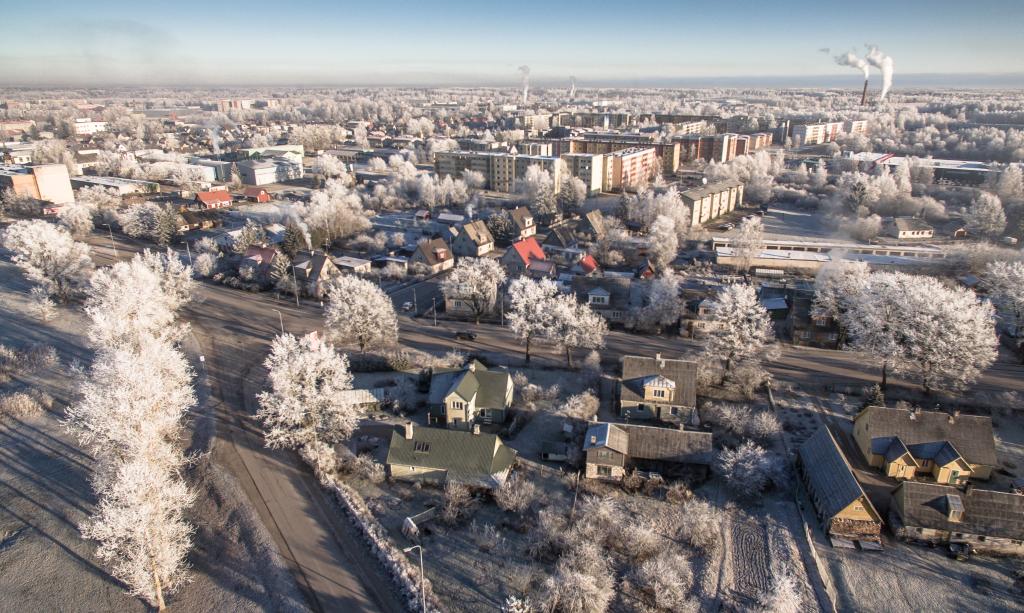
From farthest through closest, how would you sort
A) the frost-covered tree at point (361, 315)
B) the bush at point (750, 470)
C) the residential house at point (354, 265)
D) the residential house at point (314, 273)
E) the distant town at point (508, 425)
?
the residential house at point (354, 265) → the residential house at point (314, 273) → the frost-covered tree at point (361, 315) → the bush at point (750, 470) → the distant town at point (508, 425)

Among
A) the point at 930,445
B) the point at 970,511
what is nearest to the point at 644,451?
the point at 970,511

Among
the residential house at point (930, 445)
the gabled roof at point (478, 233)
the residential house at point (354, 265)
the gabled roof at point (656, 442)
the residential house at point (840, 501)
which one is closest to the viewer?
the residential house at point (840, 501)

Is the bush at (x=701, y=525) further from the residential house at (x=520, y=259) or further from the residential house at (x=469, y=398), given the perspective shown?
the residential house at (x=520, y=259)

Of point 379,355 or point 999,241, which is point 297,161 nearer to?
point 379,355

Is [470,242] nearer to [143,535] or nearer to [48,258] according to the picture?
[48,258]

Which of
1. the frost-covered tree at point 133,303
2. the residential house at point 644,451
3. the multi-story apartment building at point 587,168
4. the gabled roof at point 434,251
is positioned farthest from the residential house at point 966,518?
the multi-story apartment building at point 587,168

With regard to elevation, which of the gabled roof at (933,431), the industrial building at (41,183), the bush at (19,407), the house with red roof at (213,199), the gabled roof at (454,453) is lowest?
the bush at (19,407)

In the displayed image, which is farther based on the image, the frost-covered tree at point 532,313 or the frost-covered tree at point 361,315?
the frost-covered tree at point 361,315

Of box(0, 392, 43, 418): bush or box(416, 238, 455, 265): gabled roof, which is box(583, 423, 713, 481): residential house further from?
box(416, 238, 455, 265): gabled roof
